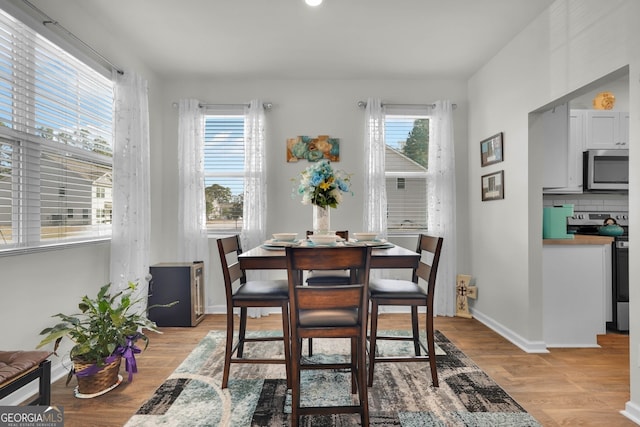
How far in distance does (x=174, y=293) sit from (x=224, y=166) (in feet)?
4.88

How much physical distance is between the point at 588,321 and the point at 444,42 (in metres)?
2.73

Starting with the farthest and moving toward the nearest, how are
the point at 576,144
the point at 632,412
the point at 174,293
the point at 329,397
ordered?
the point at 576,144
the point at 174,293
the point at 329,397
the point at 632,412

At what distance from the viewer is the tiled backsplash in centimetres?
408

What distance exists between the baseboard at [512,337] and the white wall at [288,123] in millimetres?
620

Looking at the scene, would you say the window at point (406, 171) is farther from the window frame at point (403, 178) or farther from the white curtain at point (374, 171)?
the white curtain at point (374, 171)

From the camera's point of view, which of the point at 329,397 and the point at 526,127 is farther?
the point at 526,127

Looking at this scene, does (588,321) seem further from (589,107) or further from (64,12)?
(64,12)

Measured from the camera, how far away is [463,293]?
4027mm

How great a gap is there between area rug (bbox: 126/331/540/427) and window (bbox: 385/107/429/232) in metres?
1.79

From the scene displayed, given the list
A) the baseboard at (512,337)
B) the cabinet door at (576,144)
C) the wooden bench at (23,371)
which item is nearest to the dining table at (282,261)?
the wooden bench at (23,371)

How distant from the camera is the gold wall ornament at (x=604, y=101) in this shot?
3760mm

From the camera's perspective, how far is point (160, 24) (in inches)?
118

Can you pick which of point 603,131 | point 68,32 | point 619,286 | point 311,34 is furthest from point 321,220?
point 603,131

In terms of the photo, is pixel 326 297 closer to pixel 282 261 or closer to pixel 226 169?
pixel 282 261
